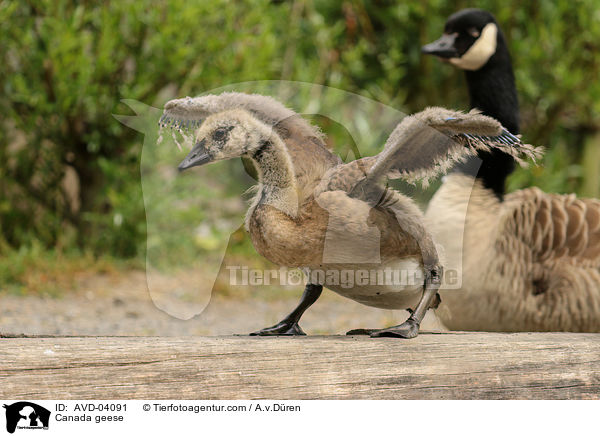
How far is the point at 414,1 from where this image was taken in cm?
442

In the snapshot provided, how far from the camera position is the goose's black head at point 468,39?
2.56 m

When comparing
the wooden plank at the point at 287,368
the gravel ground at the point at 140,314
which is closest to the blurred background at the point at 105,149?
the gravel ground at the point at 140,314

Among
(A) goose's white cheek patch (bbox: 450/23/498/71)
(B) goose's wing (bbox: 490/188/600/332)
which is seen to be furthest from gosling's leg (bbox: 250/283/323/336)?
(A) goose's white cheek patch (bbox: 450/23/498/71)

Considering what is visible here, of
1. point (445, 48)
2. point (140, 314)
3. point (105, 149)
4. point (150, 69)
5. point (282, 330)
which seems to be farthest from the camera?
point (105, 149)

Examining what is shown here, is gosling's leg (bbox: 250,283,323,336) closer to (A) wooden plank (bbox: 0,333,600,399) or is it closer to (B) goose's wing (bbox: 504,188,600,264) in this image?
(A) wooden plank (bbox: 0,333,600,399)

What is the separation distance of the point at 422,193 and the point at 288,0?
3.50m

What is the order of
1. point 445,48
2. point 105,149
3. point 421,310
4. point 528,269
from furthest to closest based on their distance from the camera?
point 105,149 < point 445,48 < point 528,269 < point 421,310

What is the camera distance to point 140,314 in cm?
316

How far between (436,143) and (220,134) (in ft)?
1.25

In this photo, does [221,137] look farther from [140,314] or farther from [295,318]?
[140,314]

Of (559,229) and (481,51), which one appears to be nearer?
(559,229)

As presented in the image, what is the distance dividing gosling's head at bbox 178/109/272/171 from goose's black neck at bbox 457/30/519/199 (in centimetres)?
149

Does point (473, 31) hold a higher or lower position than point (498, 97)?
higher
